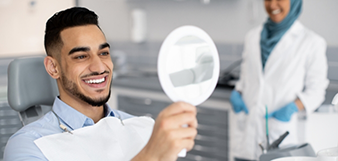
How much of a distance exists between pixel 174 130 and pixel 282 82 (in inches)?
58.6

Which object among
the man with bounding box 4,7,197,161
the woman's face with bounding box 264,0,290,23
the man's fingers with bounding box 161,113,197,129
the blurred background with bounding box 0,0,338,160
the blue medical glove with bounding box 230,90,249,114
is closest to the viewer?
the man's fingers with bounding box 161,113,197,129

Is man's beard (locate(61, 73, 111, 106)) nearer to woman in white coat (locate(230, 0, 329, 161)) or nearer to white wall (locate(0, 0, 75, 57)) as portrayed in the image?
woman in white coat (locate(230, 0, 329, 161))

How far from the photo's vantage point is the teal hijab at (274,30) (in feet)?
6.82

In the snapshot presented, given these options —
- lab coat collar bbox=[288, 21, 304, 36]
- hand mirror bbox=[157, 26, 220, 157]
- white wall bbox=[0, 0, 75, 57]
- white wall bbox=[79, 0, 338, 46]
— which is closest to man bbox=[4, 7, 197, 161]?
hand mirror bbox=[157, 26, 220, 157]

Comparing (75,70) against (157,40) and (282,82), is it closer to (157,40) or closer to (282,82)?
(282,82)

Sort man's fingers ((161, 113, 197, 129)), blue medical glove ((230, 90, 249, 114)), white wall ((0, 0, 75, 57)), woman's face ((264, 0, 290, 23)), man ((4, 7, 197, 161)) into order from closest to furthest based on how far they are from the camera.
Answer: man's fingers ((161, 113, 197, 129)) → man ((4, 7, 197, 161)) → woman's face ((264, 0, 290, 23)) → blue medical glove ((230, 90, 249, 114)) → white wall ((0, 0, 75, 57))

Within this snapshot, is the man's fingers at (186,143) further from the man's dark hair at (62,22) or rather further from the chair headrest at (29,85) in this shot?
the chair headrest at (29,85)

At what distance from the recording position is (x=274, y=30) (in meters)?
2.16

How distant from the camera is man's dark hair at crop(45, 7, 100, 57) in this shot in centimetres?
121

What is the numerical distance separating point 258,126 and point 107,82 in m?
1.19

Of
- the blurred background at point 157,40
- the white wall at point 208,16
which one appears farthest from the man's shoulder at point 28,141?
the white wall at point 208,16

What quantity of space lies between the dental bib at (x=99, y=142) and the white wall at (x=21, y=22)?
1702 millimetres

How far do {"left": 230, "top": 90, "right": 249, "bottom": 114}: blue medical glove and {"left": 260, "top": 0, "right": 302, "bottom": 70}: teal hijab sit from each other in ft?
0.86

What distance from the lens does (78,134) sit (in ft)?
3.75
